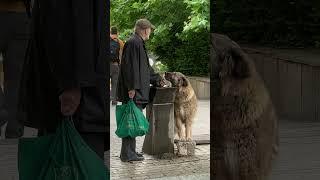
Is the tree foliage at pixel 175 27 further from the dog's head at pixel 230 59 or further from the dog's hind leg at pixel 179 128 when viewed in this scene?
the dog's head at pixel 230 59

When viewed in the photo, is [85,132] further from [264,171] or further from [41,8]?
[264,171]

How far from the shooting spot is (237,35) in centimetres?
332

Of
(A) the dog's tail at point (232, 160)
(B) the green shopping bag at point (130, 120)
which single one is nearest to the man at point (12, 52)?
(A) the dog's tail at point (232, 160)

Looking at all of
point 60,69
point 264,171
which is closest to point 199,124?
point 264,171

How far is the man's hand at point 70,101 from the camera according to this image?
3004 millimetres

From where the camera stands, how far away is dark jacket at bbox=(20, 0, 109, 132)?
297cm

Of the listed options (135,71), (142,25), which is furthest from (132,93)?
(142,25)

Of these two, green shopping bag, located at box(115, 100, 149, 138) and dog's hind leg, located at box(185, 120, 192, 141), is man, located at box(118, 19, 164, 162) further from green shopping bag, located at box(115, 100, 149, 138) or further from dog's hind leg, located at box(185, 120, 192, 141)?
dog's hind leg, located at box(185, 120, 192, 141)

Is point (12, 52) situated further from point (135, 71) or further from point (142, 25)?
point (142, 25)

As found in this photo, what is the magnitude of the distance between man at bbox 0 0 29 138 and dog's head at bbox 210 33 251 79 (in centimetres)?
110

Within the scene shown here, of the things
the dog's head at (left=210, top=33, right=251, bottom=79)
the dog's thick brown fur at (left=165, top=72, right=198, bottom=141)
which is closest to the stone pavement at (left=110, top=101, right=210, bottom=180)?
the dog's thick brown fur at (left=165, top=72, right=198, bottom=141)

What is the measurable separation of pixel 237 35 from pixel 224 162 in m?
0.76

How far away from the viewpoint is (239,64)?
3338mm

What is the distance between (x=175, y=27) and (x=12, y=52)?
16.1 ft
